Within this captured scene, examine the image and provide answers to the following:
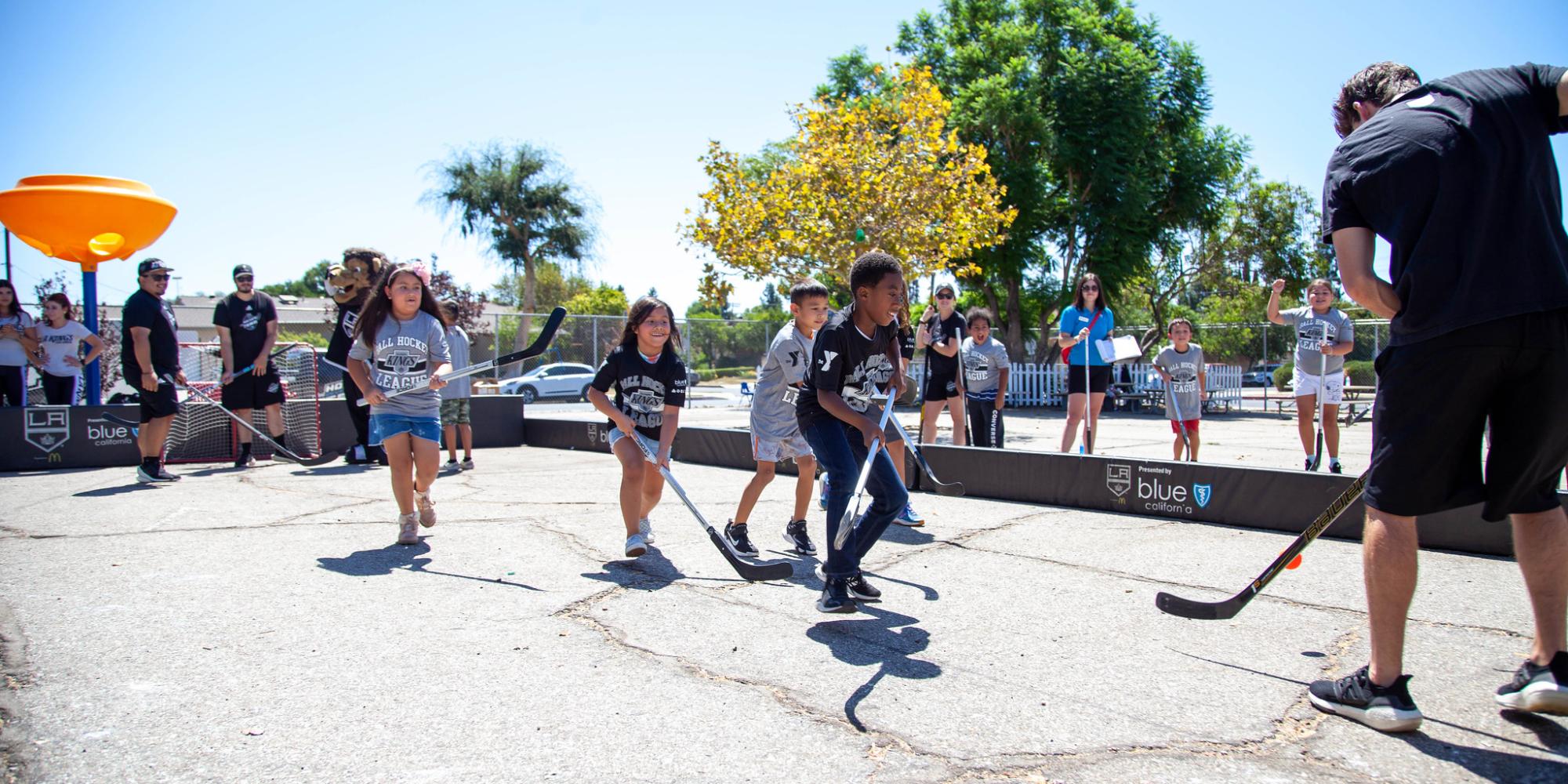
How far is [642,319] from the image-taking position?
5.25 metres

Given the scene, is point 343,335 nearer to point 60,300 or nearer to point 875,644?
point 60,300

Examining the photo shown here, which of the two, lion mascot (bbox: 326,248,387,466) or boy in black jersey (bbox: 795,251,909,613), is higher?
lion mascot (bbox: 326,248,387,466)

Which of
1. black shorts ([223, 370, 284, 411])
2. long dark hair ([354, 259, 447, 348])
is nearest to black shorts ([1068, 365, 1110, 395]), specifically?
Answer: long dark hair ([354, 259, 447, 348])

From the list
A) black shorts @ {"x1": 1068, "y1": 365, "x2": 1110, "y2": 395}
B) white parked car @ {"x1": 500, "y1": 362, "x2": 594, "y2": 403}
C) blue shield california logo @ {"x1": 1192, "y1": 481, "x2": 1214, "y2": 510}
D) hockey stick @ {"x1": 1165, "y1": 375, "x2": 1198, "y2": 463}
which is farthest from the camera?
white parked car @ {"x1": 500, "y1": 362, "x2": 594, "y2": 403}

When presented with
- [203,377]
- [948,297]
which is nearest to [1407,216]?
[948,297]

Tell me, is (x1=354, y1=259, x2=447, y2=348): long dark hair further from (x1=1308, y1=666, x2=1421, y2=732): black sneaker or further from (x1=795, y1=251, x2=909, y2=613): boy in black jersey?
(x1=1308, y1=666, x2=1421, y2=732): black sneaker

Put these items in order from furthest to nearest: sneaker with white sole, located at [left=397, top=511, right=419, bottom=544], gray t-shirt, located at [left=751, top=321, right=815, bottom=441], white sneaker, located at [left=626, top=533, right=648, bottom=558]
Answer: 1. sneaker with white sole, located at [left=397, top=511, right=419, bottom=544]
2. gray t-shirt, located at [left=751, top=321, right=815, bottom=441]
3. white sneaker, located at [left=626, top=533, right=648, bottom=558]

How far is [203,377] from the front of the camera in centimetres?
1528

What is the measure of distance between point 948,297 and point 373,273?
5.06 metres

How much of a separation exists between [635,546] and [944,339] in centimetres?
421

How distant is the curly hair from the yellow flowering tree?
11290mm

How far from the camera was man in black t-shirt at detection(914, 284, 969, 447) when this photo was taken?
821 centimetres

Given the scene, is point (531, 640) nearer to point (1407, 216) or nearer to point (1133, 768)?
point (1133, 768)

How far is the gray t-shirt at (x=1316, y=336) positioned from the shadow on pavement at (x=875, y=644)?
5.47m
